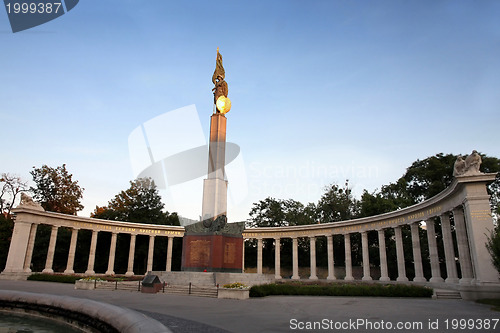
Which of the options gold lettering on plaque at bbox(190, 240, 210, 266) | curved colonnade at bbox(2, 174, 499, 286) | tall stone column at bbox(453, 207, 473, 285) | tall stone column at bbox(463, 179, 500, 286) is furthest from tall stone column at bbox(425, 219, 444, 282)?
gold lettering on plaque at bbox(190, 240, 210, 266)

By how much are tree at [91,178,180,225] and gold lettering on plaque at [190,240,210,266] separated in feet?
130

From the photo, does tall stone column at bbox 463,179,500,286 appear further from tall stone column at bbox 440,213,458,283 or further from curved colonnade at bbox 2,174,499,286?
tall stone column at bbox 440,213,458,283

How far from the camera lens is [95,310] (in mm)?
10328

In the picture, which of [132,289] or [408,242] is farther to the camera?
[408,242]

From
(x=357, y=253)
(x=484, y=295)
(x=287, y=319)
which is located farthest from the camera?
(x=357, y=253)

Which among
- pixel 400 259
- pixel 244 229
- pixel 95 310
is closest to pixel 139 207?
pixel 244 229

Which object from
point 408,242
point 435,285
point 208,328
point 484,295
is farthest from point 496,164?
point 208,328

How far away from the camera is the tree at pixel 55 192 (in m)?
64.1

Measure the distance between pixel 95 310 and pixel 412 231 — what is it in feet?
123

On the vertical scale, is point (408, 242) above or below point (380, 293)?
above

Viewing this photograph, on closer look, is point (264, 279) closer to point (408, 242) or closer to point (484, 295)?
point (484, 295)

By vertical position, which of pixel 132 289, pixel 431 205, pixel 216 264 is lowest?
pixel 132 289

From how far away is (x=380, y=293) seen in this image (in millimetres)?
26844

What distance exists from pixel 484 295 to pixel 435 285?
27.3ft
